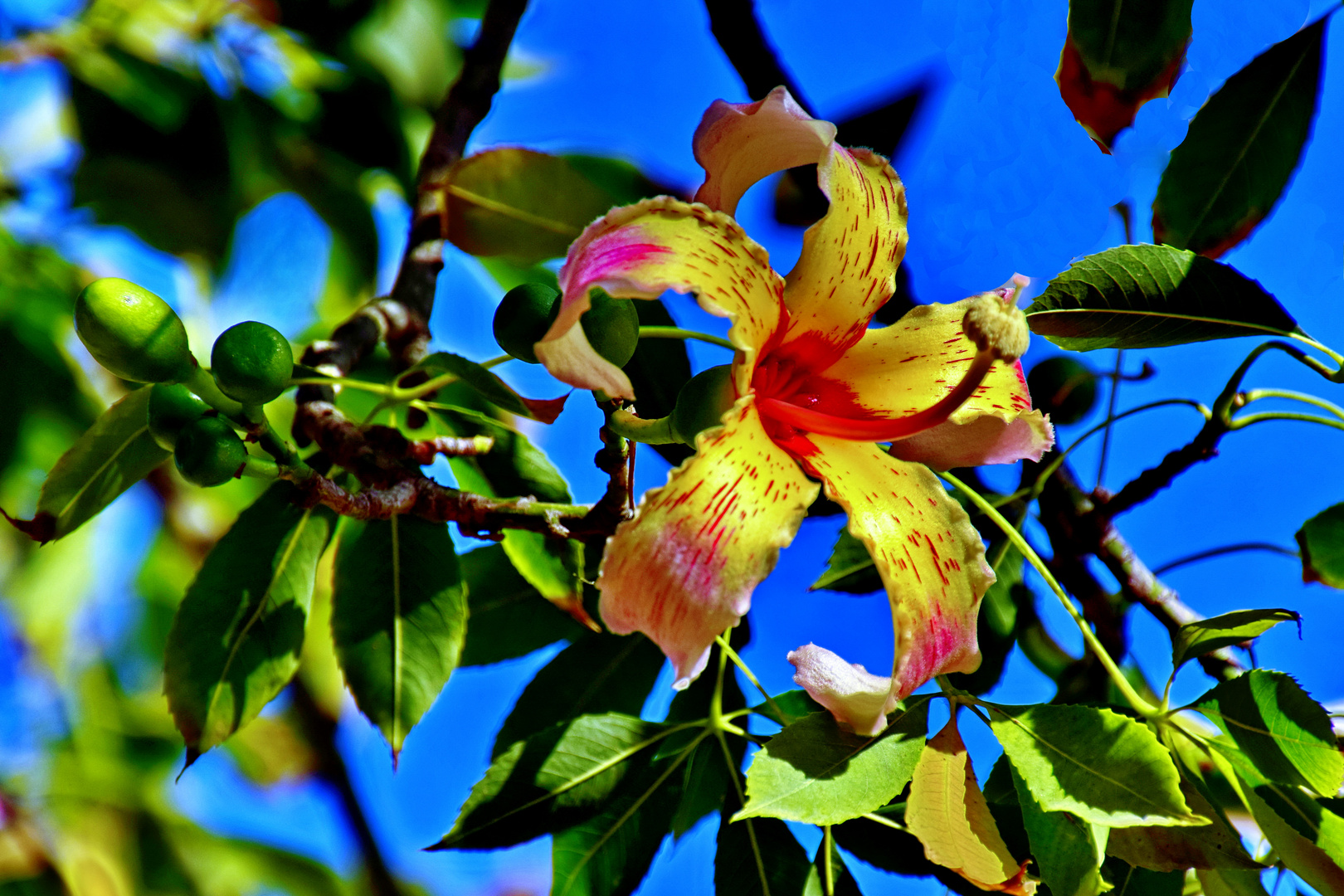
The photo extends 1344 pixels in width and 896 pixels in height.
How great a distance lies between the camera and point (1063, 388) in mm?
939

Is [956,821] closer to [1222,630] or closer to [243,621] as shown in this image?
[1222,630]

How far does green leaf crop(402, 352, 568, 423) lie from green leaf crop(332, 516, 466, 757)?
7.8 inches

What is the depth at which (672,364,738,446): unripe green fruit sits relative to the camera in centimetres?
54

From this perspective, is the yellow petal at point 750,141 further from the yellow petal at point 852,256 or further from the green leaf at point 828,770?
the green leaf at point 828,770

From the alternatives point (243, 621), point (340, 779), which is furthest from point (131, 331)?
point (340, 779)

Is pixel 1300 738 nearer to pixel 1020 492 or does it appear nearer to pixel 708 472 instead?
pixel 1020 492

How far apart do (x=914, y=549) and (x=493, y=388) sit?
281mm

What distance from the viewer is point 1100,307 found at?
0.60m

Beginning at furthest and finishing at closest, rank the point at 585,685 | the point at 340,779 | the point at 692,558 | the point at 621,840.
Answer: the point at 340,779
the point at 585,685
the point at 621,840
the point at 692,558

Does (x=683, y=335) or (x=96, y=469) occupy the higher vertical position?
(x=683, y=335)

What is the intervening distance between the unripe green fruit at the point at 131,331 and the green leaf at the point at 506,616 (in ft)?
1.26

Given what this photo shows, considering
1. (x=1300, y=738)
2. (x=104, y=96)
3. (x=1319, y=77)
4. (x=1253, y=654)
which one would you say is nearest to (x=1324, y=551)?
(x=1253, y=654)

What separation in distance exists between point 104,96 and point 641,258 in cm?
119

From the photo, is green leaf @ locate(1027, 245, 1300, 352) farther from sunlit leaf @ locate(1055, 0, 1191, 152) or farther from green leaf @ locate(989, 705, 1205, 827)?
green leaf @ locate(989, 705, 1205, 827)
